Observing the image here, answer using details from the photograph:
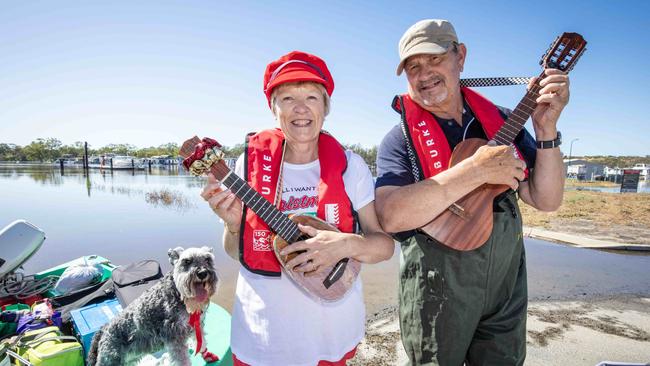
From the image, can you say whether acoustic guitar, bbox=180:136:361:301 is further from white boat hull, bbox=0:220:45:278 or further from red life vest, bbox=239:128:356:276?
white boat hull, bbox=0:220:45:278

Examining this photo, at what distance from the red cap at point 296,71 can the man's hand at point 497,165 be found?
3.08ft

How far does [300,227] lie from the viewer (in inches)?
67.2

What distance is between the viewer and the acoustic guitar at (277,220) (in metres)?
1.65

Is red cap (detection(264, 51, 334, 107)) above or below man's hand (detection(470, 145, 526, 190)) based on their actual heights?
above

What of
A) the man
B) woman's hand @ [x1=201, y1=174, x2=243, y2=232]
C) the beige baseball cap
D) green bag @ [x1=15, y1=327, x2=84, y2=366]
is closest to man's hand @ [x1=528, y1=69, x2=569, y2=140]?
the man

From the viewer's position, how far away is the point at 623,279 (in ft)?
25.3

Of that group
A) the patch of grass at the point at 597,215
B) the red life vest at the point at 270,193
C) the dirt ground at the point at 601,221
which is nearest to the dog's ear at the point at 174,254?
the red life vest at the point at 270,193

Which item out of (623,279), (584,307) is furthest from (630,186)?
(584,307)

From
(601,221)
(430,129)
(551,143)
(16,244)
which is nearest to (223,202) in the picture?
(430,129)

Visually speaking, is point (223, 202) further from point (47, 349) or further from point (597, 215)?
point (597, 215)

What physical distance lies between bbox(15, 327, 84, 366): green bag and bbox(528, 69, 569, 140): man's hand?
4.32m

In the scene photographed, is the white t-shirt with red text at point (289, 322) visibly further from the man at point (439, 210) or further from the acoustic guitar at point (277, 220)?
the man at point (439, 210)

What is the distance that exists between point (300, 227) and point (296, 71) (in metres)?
0.86

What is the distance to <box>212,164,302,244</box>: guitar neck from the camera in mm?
1713
